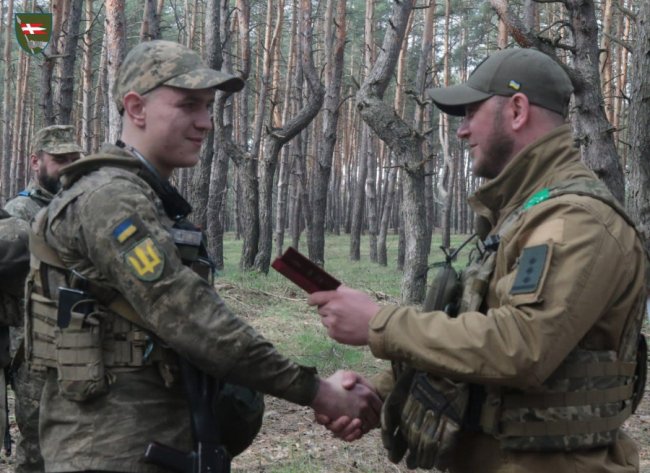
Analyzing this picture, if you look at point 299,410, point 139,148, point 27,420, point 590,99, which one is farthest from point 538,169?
point 590,99

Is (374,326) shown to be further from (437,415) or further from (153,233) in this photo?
(153,233)

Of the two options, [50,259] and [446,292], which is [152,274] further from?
[446,292]

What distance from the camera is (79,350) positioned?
2.43 meters

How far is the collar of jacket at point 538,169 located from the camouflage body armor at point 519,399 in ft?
0.30

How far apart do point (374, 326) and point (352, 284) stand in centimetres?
1309

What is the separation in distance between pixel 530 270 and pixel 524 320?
0.47 feet

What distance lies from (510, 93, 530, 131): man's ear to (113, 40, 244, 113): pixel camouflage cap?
3.23 feet

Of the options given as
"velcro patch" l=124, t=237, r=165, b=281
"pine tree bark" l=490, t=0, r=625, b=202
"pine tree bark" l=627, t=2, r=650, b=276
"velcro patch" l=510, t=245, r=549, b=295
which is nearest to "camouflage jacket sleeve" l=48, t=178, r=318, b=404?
"velcro patch" l=124, t=237, r=165, b=281

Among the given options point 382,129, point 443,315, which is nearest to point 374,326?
point 443,315

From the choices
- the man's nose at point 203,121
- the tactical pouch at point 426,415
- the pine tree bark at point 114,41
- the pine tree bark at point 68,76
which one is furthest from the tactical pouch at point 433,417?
the pine tree bark at point 68,76

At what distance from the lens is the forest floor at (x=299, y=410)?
5.23m

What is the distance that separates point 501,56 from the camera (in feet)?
8.39

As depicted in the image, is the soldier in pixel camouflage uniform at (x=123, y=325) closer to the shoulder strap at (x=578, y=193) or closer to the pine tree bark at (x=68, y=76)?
the shoulder strap at (x=578, y=193)

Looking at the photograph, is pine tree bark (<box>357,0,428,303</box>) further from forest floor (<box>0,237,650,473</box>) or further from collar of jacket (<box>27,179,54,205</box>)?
collar of jacket (<box>27,179,54,205</box>)
